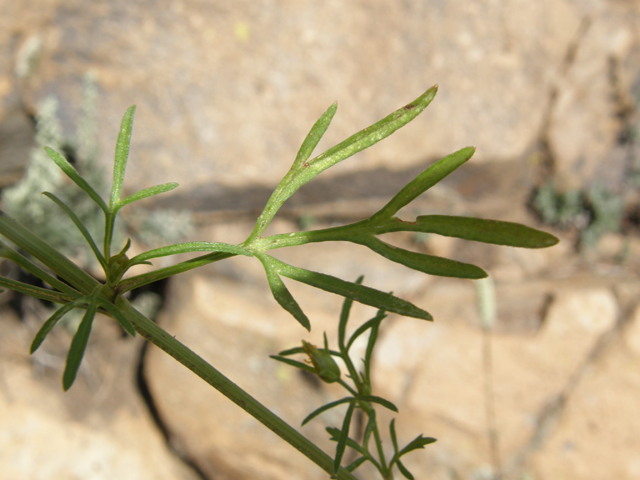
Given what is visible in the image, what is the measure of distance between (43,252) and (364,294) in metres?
0.31

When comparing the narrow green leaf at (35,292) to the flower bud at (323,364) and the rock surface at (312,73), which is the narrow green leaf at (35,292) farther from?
the rock surface at (312,73)

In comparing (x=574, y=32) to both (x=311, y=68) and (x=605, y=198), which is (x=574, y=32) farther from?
(x=311, y=68)

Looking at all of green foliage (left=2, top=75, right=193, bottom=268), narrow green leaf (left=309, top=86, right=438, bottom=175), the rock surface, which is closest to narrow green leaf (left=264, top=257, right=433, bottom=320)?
narrow green leaf (left=309, top=86, right=438, bottom=175)

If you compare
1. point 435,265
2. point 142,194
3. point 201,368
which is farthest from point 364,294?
point 142,194

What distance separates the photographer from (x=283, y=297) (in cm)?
57

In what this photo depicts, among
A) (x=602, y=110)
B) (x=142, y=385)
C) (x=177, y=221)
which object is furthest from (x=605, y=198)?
(x=142, y=385)

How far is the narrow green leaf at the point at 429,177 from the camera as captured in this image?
0.54 meters

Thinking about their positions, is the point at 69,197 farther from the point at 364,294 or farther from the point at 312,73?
the point at 364,294

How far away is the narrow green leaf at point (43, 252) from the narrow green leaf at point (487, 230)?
1.13 ft

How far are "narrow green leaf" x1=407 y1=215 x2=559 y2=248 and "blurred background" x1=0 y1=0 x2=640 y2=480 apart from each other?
212cm

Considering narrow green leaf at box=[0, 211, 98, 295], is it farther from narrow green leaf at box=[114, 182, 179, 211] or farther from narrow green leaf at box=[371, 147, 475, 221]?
narrow green leaf at box=[371, 147, 475, 221]

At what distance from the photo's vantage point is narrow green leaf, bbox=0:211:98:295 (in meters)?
0.50

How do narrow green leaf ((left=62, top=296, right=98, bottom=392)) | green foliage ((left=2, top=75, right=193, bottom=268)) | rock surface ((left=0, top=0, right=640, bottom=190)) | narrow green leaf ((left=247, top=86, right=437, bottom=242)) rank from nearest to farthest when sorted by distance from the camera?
narrow green leaf ((left=62, top=296, right=98, bottom=392)) < narrow green leaf ((left=247, top=86, right=437, bottom=242)) < green foliage ((left=2, top=75, right=193, bottom=268)) < rock surface ((left=0, top=0, right=640, bottom=190))

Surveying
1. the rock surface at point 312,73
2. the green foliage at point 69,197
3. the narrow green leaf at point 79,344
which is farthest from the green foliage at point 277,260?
the rock surface at point 312,73
